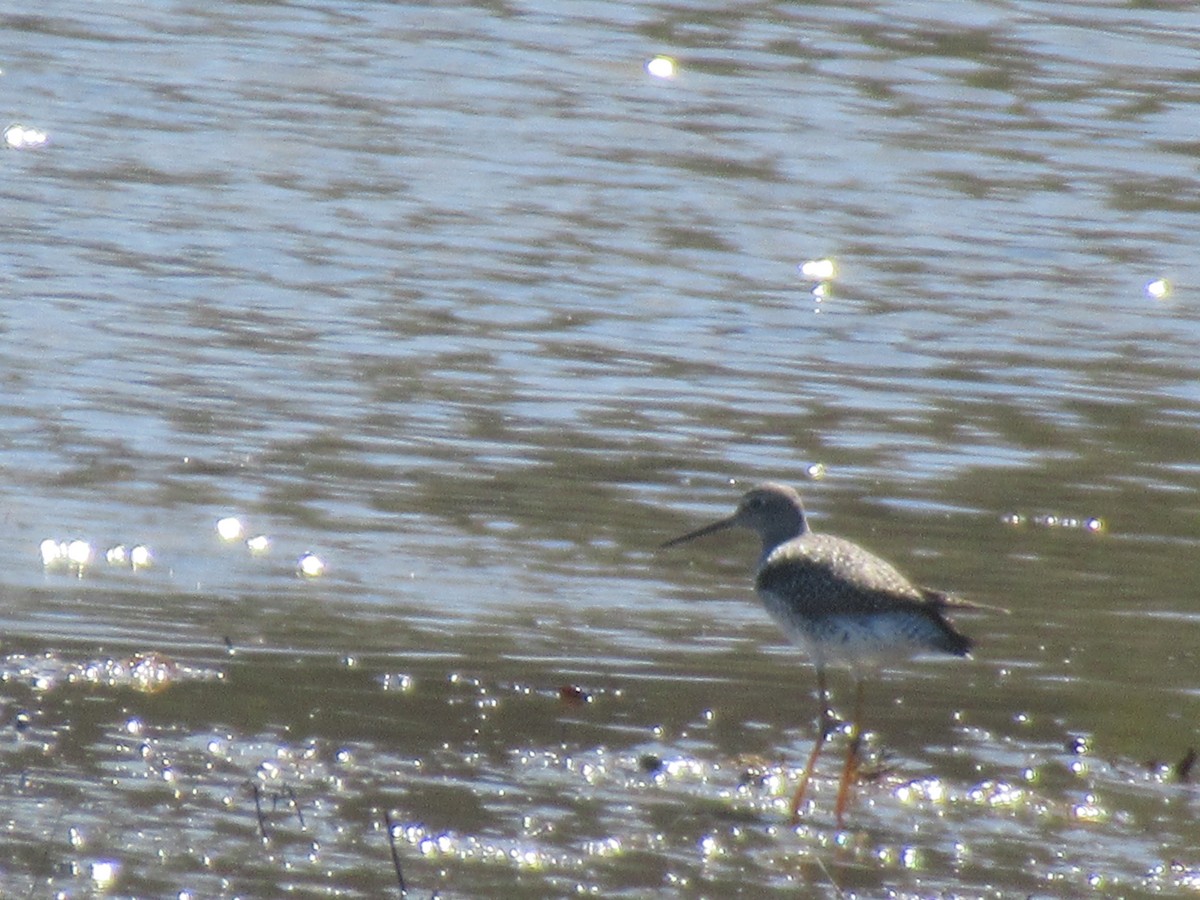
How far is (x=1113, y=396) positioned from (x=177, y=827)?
22.4ft

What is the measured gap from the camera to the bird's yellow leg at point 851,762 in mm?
6965

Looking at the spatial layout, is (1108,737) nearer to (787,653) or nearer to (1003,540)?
(787,653)

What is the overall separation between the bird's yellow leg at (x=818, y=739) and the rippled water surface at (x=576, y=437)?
0.23 ft

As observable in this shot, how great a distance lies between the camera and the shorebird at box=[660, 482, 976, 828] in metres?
7.39

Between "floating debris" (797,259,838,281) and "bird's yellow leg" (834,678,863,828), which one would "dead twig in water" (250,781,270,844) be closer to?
"bird's yellow leg" (834,678,863,828)

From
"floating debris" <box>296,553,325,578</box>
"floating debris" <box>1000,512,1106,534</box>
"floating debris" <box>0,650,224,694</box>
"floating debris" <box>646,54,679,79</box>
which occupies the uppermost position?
"floating debris" <box>0,650,224,694</box>

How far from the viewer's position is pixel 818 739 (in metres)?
7.55

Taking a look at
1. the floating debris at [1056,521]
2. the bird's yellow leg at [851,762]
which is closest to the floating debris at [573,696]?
the bird's yellow leg at [851,762]

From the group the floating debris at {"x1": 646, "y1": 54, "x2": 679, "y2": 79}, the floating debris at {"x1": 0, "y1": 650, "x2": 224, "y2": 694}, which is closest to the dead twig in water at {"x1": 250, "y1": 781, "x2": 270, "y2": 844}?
the floating debris at {"x1": 0, "y1": 650, "x2": 224, "y2": 694}

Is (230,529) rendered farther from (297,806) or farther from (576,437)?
(297,806)

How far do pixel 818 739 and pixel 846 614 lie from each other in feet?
1.25

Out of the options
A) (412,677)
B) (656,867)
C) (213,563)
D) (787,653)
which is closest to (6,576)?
(213,563)

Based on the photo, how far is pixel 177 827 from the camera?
6273 mm

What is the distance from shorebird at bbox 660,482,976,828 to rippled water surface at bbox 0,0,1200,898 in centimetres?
14
